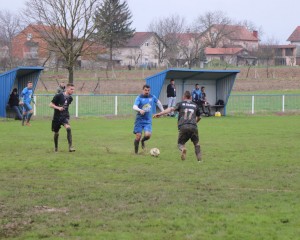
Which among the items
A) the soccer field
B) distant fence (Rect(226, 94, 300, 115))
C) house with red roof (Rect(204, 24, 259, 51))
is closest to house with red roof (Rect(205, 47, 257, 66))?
house with red roof (Rect(204, 24, 259, 51))

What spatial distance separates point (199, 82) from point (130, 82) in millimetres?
19890

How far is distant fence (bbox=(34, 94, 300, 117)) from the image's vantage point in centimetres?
3268

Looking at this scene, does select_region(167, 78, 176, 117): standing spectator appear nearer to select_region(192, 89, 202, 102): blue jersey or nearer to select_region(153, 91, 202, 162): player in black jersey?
select_region(192, 89, 202, 102): blue jersey

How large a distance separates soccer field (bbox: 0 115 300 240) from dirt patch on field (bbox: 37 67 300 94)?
31639mm

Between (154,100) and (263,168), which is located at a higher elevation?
(154,100)

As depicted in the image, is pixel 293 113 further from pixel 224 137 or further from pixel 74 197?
pixel 74 197

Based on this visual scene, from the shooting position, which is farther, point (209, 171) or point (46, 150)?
point (46, 150)

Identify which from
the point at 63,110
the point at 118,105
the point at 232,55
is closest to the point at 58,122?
the point at 63,110

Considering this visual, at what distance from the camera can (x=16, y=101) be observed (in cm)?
2959

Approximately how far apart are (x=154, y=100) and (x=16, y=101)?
15636 millimetres

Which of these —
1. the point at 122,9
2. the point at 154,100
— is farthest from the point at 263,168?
the point at 122,9

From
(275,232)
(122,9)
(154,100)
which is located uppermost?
(122,9)

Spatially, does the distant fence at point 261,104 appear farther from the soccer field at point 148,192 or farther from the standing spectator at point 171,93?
the soccer field at point 148,192

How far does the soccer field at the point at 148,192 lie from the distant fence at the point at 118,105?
47.5 feet
